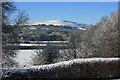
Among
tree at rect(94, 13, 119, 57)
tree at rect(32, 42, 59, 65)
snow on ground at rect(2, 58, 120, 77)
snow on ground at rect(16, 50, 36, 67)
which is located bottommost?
snow on ground at rect(16, 50, 36, 67)

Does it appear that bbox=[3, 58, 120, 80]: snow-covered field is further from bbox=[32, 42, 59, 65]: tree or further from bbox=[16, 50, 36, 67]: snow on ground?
bbox=[16, 50, 36, 67]: snow on ground

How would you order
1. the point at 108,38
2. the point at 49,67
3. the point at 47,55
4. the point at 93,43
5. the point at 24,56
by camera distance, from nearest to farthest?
the point at 49,67
the point at 108,38
the point at 47,55
the point at 93,43
the point at 24,56

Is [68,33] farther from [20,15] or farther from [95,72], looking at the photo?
[95,72]

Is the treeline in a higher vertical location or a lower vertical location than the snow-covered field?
lower

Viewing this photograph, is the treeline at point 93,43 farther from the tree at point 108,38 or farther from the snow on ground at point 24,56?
the snow on ground at point 24,56

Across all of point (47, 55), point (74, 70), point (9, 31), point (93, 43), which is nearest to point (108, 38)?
point (93, 43)

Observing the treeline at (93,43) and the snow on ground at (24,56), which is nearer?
the treeline at (93,43)

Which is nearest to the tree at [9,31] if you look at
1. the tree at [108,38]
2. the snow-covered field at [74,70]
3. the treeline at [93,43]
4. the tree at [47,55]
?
the tree at [47,55]

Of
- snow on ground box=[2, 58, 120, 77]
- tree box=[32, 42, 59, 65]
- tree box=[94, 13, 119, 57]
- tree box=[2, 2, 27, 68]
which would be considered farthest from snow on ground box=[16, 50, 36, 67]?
snow on ground box=[2, 58, 120, 77]

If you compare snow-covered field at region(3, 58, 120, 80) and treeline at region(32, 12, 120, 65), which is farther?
treeline at region(32, 12, 120, 65)

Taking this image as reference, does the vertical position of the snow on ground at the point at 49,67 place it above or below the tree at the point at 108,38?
above

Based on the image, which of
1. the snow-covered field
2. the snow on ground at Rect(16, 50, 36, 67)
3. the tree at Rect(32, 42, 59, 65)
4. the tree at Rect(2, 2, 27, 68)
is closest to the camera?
the snow-covered field

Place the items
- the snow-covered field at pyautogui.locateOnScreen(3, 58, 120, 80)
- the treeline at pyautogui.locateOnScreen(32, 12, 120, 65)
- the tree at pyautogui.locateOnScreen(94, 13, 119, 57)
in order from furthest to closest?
the treeline at pyautogui.locateOnScreen(32, 12, 120, 65) < the tree at pyautogui.locateOnScreen(94, 13, 119, 57) < the snow-covered field at pyautogui.locateOnScreen(3, 58, 120, 80)

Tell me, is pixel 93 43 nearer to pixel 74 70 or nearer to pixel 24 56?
pixel 24 56
